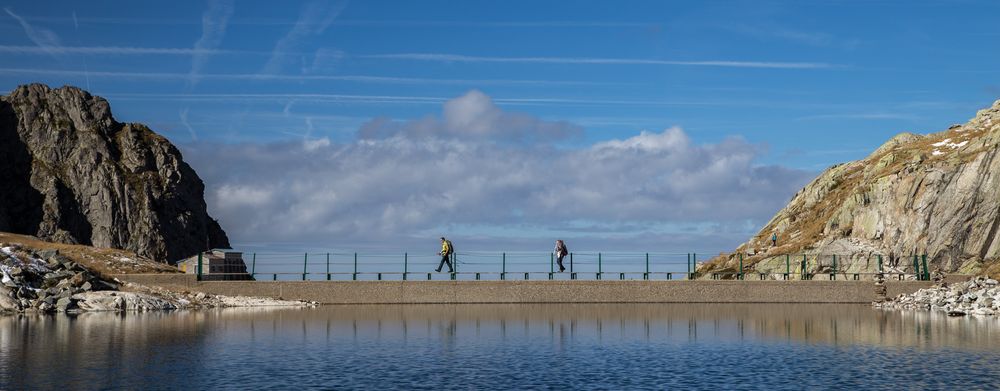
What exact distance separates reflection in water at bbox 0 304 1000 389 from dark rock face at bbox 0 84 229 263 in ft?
317

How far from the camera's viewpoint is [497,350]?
27891mm

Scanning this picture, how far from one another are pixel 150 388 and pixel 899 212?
6267 cm

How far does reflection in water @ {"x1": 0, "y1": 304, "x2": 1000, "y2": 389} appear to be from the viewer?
846 inches

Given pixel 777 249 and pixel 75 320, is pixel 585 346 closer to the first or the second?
pixel 75 320

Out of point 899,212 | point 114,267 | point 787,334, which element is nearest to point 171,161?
point 114,267

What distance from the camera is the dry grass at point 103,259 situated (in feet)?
184

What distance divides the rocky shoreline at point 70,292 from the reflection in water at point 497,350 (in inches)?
131

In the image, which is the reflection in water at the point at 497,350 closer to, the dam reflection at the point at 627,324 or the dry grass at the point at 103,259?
the dam reflection at the point at 627,324

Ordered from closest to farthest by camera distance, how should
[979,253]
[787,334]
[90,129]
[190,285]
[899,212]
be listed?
1. [787,334]
2. [190,285]
3. [979,253]
4. [899,212]
5. [90,129]

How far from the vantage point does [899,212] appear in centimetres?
7088

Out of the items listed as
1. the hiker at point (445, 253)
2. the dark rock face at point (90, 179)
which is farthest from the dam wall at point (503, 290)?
the dark rock face at point (90, 179)

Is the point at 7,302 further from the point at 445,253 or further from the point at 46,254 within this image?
the point at 445,253

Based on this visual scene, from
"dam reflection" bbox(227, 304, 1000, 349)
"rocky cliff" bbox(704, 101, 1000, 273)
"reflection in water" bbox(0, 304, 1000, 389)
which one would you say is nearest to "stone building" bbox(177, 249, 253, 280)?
"dam reflection" bbox(227, 304, 1000, 349)

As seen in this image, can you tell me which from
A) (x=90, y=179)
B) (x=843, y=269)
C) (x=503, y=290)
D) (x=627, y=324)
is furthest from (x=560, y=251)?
(x=90, y=179)
